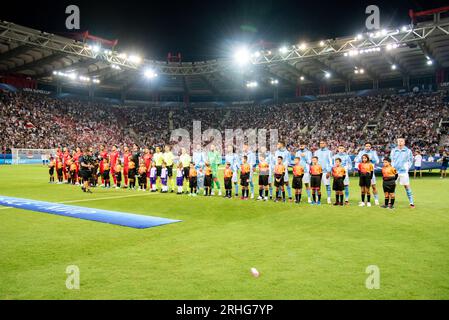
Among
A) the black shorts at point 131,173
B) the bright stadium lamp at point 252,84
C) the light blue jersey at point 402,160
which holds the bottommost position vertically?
the black shorts at point 131,173

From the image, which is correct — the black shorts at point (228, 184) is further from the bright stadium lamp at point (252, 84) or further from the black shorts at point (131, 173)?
the bright stadium lamp at point (252, 84)

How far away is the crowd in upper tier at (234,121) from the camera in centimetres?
3688

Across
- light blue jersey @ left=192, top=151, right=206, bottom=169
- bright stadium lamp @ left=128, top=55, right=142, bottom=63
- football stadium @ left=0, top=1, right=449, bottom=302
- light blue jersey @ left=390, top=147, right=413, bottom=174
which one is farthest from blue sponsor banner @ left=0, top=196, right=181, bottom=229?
bright stadium lamp @ left=128, top=55, right=142, bottom=63

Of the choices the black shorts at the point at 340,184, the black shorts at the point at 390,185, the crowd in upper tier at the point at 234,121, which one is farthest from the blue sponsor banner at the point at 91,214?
the crowd in upper tier at the point at 234,121

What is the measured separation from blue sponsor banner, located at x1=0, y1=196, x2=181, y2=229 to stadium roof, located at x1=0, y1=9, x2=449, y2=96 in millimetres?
22994

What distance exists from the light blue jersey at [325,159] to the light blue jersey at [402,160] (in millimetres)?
2012

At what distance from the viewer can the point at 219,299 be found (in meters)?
4.06

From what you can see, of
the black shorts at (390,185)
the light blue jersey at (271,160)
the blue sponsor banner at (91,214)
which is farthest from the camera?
the light blue jersey at (271,160)

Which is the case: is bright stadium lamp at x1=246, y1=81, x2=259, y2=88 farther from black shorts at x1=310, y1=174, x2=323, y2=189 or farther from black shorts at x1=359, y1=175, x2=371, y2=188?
black shorts at x1=359, y1=175, x2=371, y2=188

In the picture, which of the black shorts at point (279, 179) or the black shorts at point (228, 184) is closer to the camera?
the black shorts at point (279, 179)

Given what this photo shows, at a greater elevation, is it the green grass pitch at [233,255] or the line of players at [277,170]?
the line of players at [277,170]

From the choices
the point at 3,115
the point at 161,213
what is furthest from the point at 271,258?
the point at 3,115
